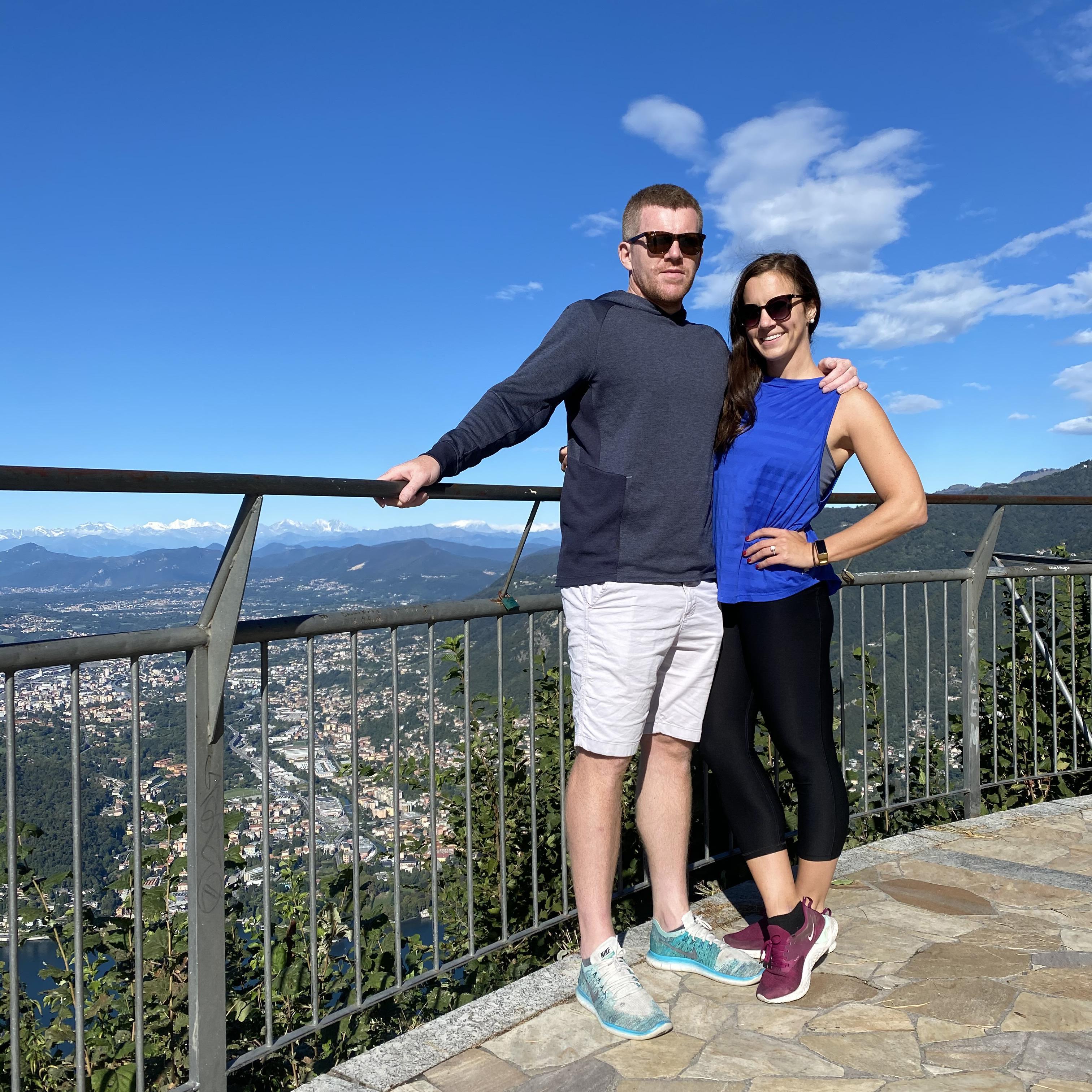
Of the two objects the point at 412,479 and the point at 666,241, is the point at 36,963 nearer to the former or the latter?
the point at 412,479

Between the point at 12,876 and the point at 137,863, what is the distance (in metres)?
0.27

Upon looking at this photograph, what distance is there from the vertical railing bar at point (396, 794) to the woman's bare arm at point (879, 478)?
1138 mm

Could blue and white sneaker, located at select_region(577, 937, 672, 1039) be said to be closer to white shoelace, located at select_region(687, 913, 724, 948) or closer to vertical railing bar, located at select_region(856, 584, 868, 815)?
white shoelace, located at select_region(687, 913, 724, 948)

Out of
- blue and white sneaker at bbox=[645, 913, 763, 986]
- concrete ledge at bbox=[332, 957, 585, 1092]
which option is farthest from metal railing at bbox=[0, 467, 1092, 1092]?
blue and white sneaker at bbox=[645, 913, 763, 986]

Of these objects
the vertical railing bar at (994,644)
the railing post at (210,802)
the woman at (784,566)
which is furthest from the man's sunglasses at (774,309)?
the vertical railing bar at (994,644)

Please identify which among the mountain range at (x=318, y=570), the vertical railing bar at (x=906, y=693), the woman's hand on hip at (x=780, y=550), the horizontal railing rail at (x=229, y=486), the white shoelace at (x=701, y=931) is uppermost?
the horizontal railing rail at (x=229, y=486)

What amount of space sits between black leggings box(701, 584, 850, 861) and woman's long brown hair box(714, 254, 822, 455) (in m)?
0.46

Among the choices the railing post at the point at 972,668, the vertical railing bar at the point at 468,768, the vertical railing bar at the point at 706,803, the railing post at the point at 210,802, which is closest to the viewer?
the railing post at the point at 210,802

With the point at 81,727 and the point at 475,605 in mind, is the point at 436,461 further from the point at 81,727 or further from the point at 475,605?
the point at 81,727

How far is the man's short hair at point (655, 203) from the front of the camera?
2467mm

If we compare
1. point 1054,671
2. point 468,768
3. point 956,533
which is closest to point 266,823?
point 468,768

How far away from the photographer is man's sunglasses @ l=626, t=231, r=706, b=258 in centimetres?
244

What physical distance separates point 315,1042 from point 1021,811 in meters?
3.35

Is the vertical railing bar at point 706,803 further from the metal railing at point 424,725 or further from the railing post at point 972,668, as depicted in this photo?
the railing post at point 972,668
